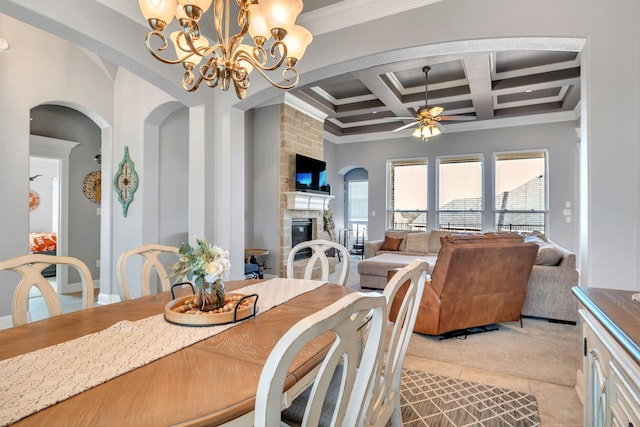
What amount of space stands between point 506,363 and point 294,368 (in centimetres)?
236

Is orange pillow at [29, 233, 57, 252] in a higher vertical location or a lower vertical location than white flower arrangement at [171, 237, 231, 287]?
lower

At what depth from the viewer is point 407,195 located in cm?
792

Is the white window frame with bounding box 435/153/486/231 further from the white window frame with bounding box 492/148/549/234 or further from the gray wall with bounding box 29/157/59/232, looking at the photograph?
the gray wall with bounding box 29/157/59/232

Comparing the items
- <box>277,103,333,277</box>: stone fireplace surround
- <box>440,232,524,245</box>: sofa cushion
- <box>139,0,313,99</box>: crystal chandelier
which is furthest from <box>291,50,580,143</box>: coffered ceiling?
<box>139,0,313,99</box>: crystal chandelier

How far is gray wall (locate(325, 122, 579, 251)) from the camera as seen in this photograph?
20.8 ft

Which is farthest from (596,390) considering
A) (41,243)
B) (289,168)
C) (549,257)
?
(41,243)

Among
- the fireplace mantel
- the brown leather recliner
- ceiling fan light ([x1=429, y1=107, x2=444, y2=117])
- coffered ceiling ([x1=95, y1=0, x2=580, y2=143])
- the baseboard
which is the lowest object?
the baseboard

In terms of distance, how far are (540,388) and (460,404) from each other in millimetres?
643

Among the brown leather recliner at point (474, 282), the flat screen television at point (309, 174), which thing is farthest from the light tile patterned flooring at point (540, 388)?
the flat screen television at point (309, 174)

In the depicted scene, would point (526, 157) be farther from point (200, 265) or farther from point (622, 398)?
point (200, 265)

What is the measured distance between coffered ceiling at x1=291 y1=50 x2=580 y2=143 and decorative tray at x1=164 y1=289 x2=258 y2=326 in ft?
10.8

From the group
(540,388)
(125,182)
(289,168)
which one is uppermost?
(289,168)

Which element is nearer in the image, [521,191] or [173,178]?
[173,178]

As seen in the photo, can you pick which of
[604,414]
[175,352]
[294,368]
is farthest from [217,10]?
[604,414]
